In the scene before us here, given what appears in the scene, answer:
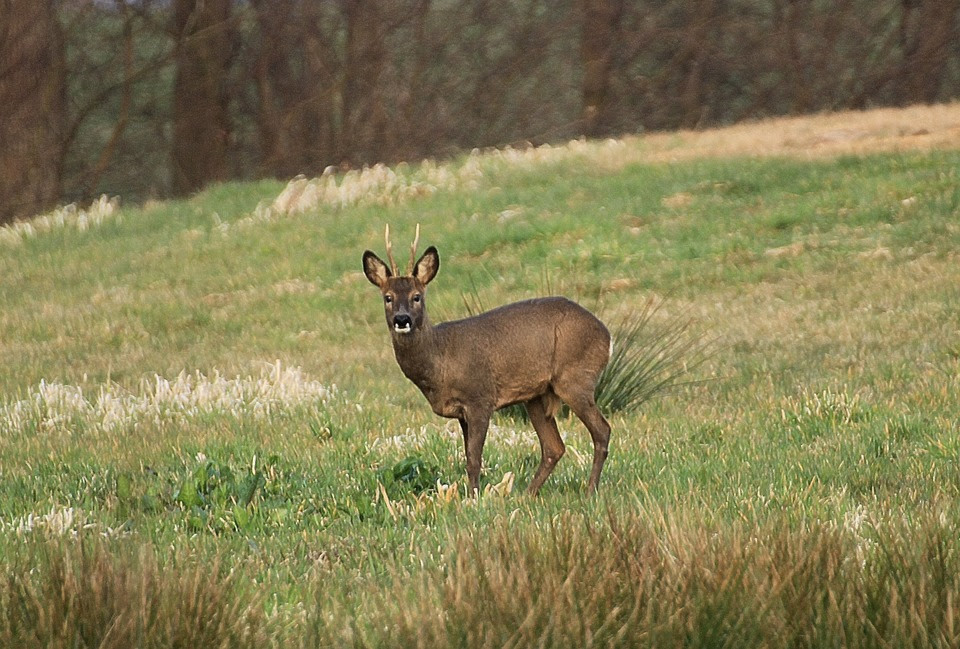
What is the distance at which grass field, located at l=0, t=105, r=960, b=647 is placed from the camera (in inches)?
168

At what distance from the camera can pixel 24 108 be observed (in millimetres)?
30781

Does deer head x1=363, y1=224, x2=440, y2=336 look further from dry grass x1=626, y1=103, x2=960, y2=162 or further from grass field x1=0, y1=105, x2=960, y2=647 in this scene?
dry grass x1=626, y1=103, x2=960, y2=162

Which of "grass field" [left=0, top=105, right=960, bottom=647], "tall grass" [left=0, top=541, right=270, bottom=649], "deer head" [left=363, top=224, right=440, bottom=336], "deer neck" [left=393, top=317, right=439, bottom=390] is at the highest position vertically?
→ "deer head" [left=363, top=224, right=440, bottom=336]

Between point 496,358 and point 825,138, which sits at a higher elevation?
point 825,138

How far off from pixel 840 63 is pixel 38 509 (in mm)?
40657

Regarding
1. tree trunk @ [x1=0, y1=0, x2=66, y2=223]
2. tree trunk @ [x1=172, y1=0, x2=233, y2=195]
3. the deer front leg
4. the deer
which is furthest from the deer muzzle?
tree trunk @ [x1=172, y1=0, x2=233, y2=195]

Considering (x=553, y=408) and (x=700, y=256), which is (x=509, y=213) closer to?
(x=700, y=256)

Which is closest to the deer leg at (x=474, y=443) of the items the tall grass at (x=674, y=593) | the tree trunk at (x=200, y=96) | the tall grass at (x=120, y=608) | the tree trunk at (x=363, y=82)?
the tall grass at (x=674, y=593)

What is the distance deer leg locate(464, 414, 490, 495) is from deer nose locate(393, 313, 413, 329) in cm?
67

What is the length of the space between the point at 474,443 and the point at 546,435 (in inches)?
20.7

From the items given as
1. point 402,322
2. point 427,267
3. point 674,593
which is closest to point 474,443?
point 402,322

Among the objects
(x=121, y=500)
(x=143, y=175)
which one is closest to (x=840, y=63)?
(x=143, y=175)

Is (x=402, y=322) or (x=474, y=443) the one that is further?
(x=474, y=443)

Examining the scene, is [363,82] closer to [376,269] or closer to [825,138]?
[825,138]
